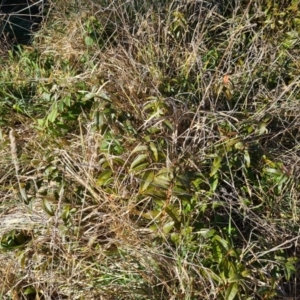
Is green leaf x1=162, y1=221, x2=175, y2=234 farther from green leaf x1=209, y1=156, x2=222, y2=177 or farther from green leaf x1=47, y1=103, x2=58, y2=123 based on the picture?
green leaf x1=47, y1=103, x2=58, y2=123

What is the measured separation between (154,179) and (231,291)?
50 centimetres

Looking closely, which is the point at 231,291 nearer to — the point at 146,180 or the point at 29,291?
the point at 146,180

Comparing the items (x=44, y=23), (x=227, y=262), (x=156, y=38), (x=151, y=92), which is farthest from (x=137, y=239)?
(x=44, y=23)

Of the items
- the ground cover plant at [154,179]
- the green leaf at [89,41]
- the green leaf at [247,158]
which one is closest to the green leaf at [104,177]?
the ground cover plant at [154,179]

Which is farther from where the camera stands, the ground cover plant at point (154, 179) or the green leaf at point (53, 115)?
the green leaf at point (53, 115)

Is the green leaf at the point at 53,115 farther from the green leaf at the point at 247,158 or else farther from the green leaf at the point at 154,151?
the green leaf at the point at 247,158

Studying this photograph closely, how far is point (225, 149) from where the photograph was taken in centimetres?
259

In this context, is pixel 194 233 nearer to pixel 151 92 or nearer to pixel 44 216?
pixel 44 216

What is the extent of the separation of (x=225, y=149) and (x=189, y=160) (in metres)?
0.16

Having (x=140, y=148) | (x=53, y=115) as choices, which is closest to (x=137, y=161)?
(x=140, y=148)

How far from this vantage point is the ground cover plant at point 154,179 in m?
2.34

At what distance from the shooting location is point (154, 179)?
7.72ft

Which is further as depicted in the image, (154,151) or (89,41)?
(89,41)

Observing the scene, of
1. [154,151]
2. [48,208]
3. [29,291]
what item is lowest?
[29,291]
